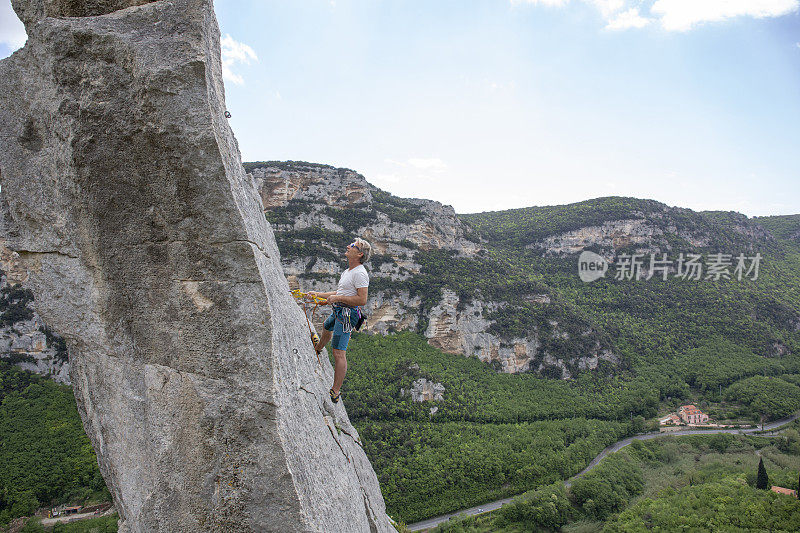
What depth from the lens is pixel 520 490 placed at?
95.0 feet

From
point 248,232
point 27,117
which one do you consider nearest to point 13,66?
point 27,117

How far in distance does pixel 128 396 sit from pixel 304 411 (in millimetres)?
1591

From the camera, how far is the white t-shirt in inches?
185

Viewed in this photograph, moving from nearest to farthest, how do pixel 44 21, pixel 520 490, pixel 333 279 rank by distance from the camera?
1. pixel 44 21
2. pixel 520 490
3. pixel 333 279

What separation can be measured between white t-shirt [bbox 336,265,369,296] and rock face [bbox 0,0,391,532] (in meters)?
1.48

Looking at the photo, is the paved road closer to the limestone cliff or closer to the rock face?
the limestone cliff

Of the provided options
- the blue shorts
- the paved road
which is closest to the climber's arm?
the blue shorts

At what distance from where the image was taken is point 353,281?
471 cm

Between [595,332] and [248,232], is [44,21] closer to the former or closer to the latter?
[248,232]

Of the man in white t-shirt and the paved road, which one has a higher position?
the man in white t-shirt

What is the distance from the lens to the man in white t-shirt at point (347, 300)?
4.69m

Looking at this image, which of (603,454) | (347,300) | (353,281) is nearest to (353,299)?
(347,300)

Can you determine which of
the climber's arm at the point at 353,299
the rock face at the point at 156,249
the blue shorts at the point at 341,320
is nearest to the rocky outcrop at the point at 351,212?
the blue shorts at the point at 341,320

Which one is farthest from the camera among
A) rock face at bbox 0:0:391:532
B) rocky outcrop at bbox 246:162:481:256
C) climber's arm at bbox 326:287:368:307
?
rocky outcrop at bbox 246:162:481:256
